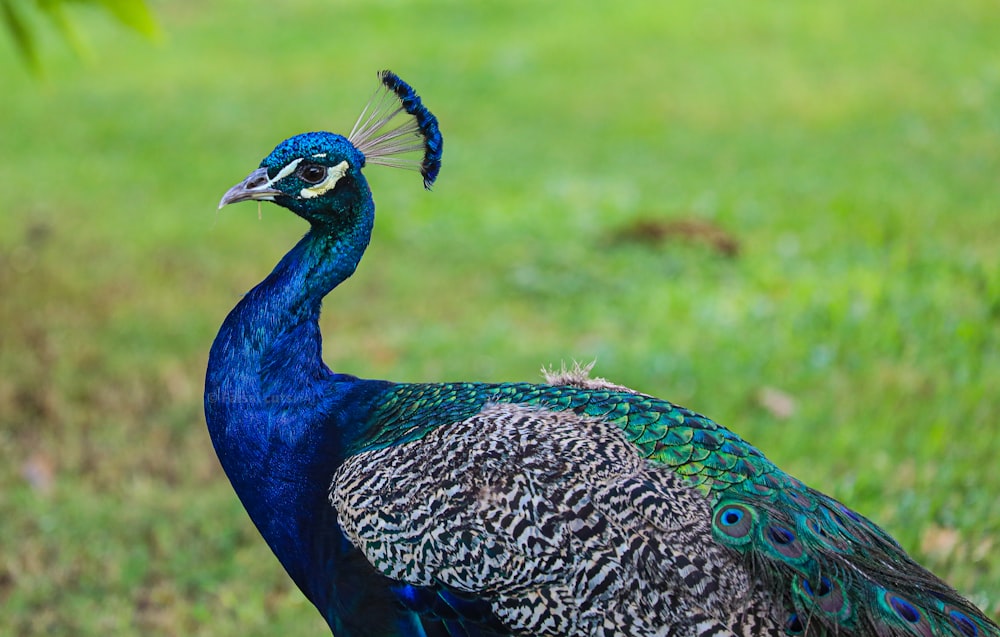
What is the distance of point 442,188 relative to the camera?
8312mm

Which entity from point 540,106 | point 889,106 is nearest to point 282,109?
point 540,106

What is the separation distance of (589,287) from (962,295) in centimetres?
195

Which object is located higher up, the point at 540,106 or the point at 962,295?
the point at 540,106

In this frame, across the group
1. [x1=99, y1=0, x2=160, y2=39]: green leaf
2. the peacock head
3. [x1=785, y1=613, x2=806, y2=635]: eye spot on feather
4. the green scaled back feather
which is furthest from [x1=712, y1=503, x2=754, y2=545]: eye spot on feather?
[x1=99, y1=0, x2=160, y2=39]: green leaf

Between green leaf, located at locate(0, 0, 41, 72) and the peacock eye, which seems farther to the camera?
green leaf, located at locate(0, 0, 41, 72)

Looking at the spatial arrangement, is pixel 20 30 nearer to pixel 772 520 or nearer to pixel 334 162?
pixel 334 162

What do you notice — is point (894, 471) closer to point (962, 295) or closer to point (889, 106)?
point (962, 295)

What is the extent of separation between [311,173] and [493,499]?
2.97ft

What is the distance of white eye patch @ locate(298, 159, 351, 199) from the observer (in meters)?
2.74

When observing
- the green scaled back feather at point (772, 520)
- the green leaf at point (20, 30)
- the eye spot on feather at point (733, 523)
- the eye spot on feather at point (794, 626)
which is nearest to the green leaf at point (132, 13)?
the green leaf at point (20, 30)

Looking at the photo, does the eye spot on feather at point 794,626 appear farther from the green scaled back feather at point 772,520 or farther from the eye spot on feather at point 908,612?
the eye spot on feather at point 908,612

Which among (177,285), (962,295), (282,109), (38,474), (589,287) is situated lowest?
(38,474)

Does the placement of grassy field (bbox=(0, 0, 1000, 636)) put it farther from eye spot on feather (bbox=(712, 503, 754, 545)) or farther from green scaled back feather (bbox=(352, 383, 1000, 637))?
eye spot on feather (bbox=(712, 503, 754, 545))

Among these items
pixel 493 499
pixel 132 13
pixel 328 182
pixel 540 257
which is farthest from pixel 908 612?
pixel 540 257
